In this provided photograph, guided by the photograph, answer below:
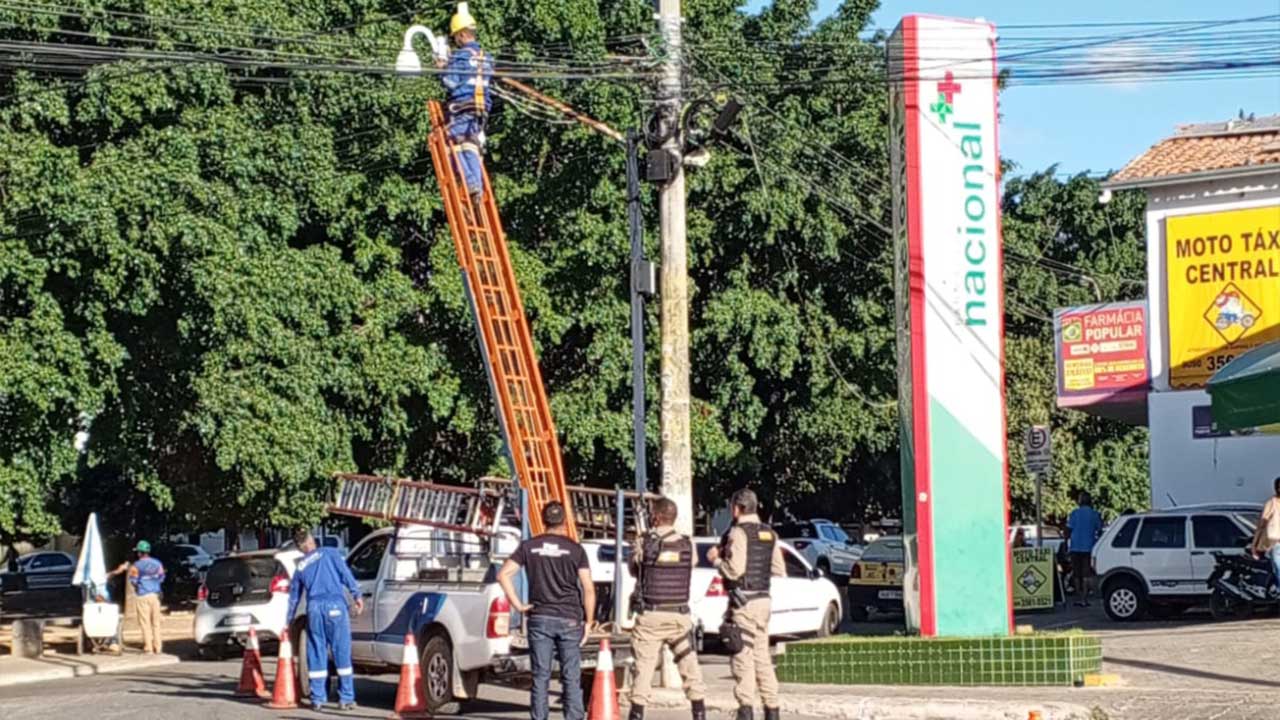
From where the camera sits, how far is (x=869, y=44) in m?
36.0

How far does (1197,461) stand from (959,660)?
17.7 m

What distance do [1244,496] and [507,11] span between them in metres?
15.4

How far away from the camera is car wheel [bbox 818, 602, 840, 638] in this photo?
25.4 meters

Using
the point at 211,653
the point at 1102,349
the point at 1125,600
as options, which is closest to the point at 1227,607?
the point at 1125,600

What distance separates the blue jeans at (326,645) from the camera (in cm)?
1705

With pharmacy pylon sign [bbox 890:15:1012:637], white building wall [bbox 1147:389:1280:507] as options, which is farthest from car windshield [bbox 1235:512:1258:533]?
pharmacy pylon sign [bbox 890:15:1012:637]

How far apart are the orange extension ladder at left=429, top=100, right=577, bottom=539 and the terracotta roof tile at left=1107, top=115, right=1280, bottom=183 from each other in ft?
52.4

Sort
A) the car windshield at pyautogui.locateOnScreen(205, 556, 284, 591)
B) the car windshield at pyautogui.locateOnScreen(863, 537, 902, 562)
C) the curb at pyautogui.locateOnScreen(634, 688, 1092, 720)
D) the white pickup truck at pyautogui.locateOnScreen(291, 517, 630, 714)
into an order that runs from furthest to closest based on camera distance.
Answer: the car windshield at pyautogui.locateOnScreen(863, 537, 902, 562), the car windshield at pyautogui.locateOnScreen(205, 556, 284, 591), the white pickup truck at pyautogui.locateOnScreen(291, 517, 630, 714), the curb at pyautogui.locateOnScreen(634, 688, 1092, 720)

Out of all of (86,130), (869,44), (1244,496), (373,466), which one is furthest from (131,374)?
(1244,496)

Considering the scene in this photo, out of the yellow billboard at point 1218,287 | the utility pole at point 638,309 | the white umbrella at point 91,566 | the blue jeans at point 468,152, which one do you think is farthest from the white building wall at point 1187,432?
the white umbrella at point 91,566

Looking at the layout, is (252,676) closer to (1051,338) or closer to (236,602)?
(236,602)

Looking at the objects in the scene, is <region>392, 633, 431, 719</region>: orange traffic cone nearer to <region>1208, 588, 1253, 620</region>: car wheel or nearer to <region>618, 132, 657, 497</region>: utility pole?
<region>618, 132, 657, 497</region>: utility pole

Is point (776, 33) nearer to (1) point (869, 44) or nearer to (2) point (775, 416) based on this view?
(1) point (869, 44)

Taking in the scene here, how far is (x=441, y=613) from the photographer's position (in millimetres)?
16578
